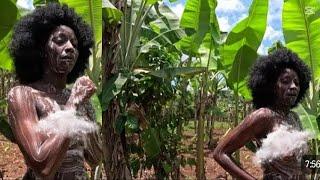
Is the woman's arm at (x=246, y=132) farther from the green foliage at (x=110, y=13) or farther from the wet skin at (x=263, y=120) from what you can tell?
the green foliage at (x=110, y=13)

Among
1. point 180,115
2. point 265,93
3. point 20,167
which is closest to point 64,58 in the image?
point 265,93

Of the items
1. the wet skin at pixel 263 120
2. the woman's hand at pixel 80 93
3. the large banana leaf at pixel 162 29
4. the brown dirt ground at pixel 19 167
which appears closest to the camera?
the woman's hand at pixel 80 93

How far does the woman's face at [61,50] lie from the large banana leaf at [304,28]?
8.30 ft

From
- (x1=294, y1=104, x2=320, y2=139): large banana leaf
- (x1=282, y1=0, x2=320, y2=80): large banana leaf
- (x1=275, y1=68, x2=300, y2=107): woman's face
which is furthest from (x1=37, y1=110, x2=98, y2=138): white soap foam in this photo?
(x1=282, y1=0, x2=320, y2=80): large banana leaf

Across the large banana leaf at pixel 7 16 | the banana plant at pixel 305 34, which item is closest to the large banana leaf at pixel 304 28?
the banana plant at pixel 305 34

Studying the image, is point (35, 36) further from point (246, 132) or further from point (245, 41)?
point (245, 41)

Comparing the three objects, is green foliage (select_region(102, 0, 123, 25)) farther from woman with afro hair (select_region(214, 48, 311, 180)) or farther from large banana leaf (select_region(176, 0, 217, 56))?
woman with afro hair (select_region(214, 48, 311, 180))

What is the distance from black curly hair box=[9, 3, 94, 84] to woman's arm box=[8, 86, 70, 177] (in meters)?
0.19

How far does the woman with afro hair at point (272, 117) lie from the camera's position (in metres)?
2.59

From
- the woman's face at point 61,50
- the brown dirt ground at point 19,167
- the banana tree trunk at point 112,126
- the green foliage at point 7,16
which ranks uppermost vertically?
the green foliage at point 7,16

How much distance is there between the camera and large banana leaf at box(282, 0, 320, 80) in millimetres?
4250

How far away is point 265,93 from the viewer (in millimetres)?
2861

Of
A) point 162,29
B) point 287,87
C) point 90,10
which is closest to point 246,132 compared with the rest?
point 287,87

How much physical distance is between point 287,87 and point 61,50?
1.18 metres
